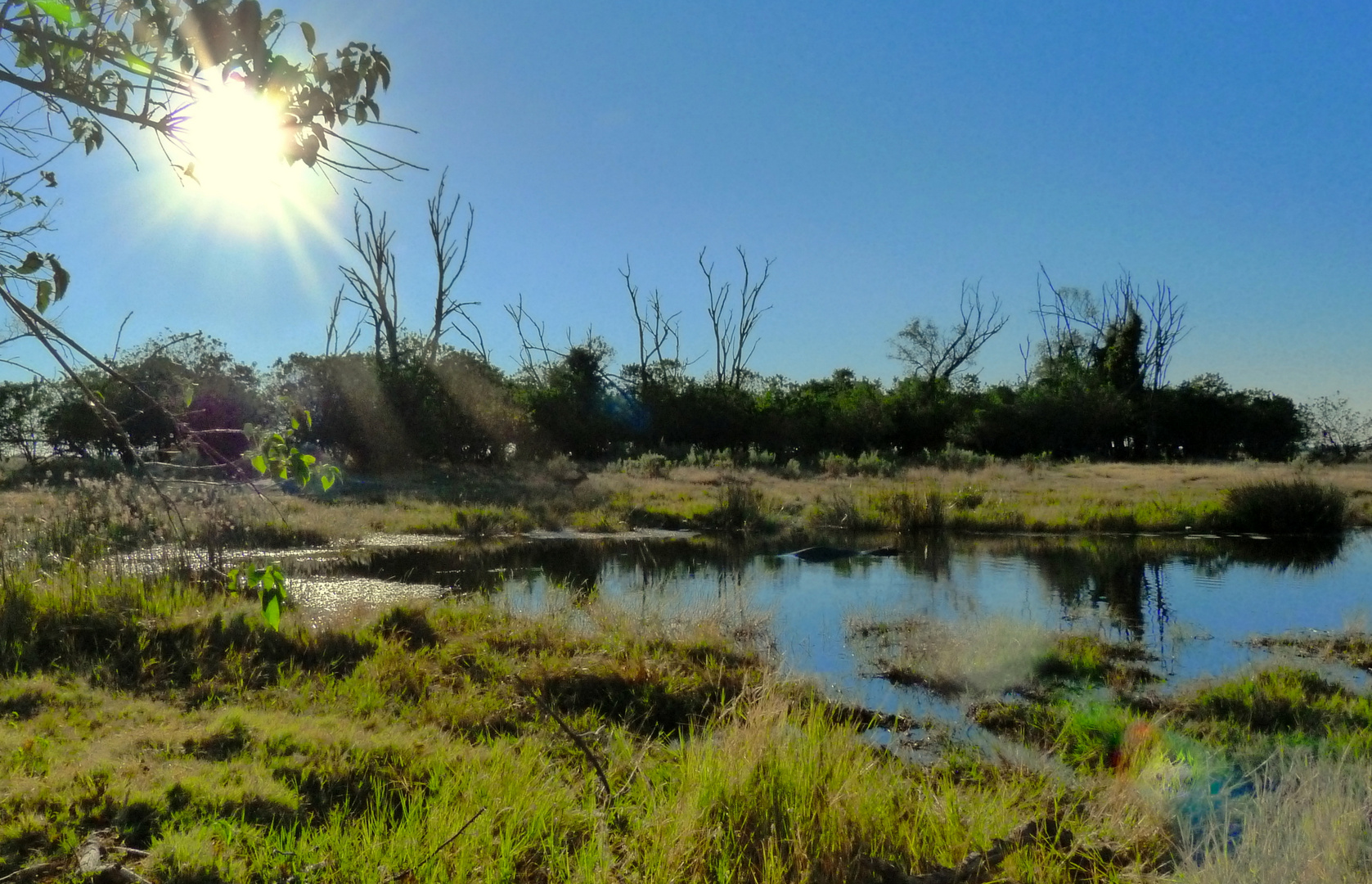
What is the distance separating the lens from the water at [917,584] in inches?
371

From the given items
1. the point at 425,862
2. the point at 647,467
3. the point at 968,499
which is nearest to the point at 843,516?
the point at 968,499

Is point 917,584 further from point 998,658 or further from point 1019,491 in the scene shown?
point 1019,491

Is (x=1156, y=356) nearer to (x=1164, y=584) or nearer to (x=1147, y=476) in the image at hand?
(x=1147, y=476)

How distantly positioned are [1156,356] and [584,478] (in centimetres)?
3948

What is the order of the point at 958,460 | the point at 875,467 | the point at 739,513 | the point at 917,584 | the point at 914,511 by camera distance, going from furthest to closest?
the point at 958,460 < the point at 875,467 < the point at 739,513 < the point at 914,511 < the point at 917,584

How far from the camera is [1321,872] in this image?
3123 millimetres

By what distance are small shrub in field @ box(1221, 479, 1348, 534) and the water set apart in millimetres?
710

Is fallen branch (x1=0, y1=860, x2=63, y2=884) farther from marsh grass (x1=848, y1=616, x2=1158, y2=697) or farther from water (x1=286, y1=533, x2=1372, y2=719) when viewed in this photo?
marsh grass (x1=848, y1=616, x2=1158, y2=697)

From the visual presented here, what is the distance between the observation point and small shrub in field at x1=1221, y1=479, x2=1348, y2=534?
19656 millimetres

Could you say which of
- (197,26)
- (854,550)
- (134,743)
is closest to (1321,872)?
(197,26)

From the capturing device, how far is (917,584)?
13.1 metres

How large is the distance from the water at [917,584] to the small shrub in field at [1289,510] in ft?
2.33

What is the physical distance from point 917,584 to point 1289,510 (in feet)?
37.3

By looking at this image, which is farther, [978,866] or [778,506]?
[778,506]
